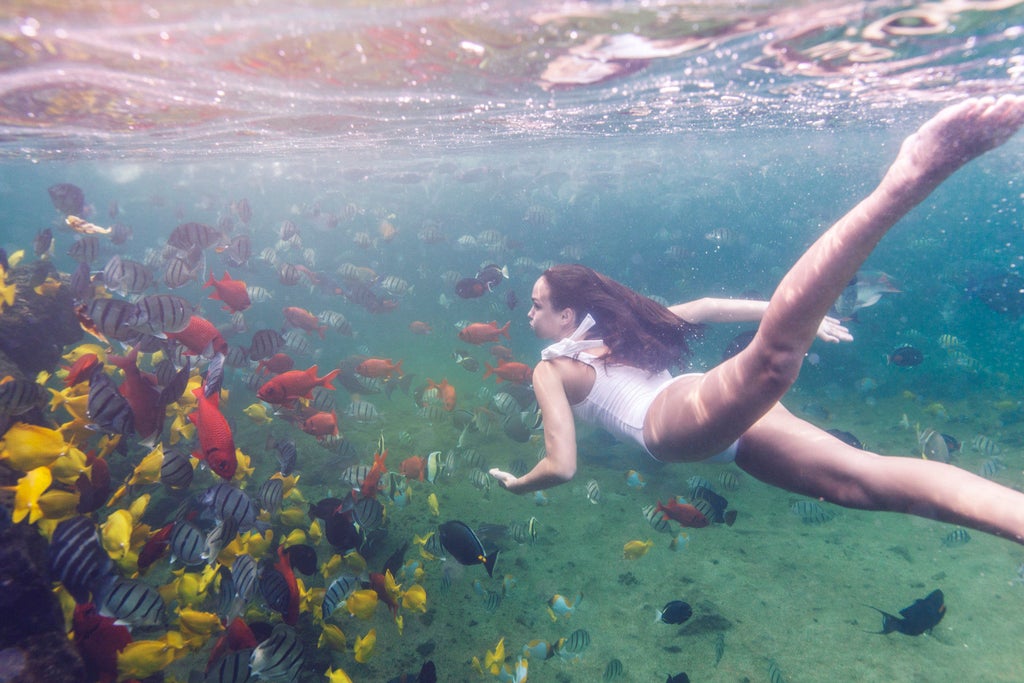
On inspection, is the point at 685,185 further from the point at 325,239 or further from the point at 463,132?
the point at 463,132

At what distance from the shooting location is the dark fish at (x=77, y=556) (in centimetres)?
437

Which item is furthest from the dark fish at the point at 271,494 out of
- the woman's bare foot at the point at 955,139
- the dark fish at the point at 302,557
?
the woman's bare foot at the point at 955,139

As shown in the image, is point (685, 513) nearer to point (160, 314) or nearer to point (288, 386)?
point (288, 386)

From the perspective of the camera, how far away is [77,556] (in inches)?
173

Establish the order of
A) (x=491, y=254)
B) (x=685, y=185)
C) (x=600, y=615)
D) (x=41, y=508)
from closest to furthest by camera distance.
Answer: (x=41, y=508) → (x=600, y=615) → (x=491, y=254) → (x=685, y=185)

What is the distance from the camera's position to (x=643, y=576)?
739 centimetres

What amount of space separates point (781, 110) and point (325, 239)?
1521 inches

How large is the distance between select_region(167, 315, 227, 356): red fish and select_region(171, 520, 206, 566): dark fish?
7.99ft

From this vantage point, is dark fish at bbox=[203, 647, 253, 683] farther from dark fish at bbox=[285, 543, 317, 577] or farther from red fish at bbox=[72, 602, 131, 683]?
dark fish at bbox=[285, 543, 317, 577]

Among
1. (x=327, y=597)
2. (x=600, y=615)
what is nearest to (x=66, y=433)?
(x=327, y=597)

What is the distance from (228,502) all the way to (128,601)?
1.09 meters

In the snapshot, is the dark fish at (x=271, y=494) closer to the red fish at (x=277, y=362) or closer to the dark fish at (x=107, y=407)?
the dark fish at (x=107, y=407)

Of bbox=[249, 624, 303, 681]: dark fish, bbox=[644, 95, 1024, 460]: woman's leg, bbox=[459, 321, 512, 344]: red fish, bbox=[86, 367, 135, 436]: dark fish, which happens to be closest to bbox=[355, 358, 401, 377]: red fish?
bbox=[459, 321, 512, 344]: red fish

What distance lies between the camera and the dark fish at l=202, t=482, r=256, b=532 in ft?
16.2
